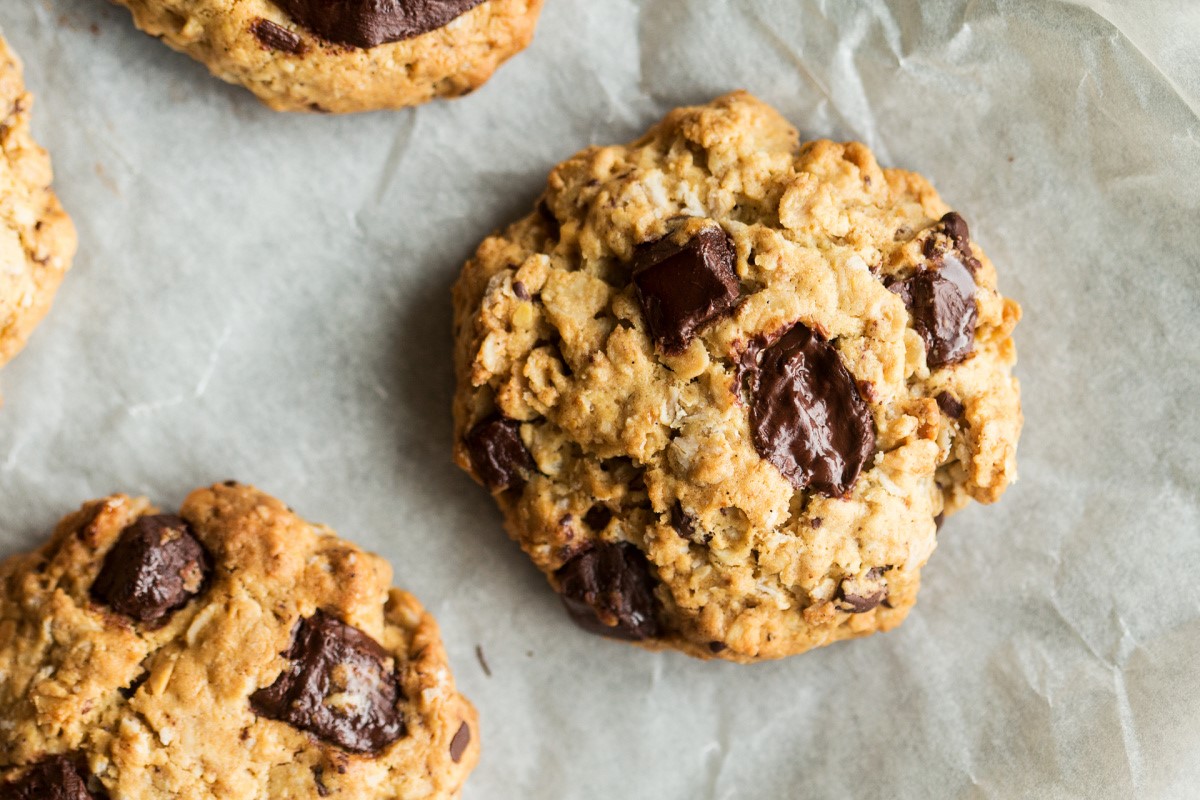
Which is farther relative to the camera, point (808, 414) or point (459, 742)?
point (459, 742)

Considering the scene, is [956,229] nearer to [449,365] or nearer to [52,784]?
[449,365]

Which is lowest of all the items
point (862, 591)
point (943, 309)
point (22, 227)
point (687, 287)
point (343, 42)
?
point (862, 591)

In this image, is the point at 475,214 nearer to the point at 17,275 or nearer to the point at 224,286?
the point at 224,286

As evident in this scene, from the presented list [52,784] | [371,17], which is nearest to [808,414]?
[371,17]

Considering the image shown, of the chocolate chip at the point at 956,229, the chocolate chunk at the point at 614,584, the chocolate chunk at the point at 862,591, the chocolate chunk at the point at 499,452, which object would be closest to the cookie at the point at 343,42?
the chocolate chunk at the point at 499,452

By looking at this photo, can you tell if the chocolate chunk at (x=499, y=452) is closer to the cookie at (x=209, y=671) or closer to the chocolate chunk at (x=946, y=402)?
the cookie at (x=209, y=671)

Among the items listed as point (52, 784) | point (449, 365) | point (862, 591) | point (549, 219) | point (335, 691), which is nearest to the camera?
point (52, 784)

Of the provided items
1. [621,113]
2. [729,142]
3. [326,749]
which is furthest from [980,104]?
[326,749]
